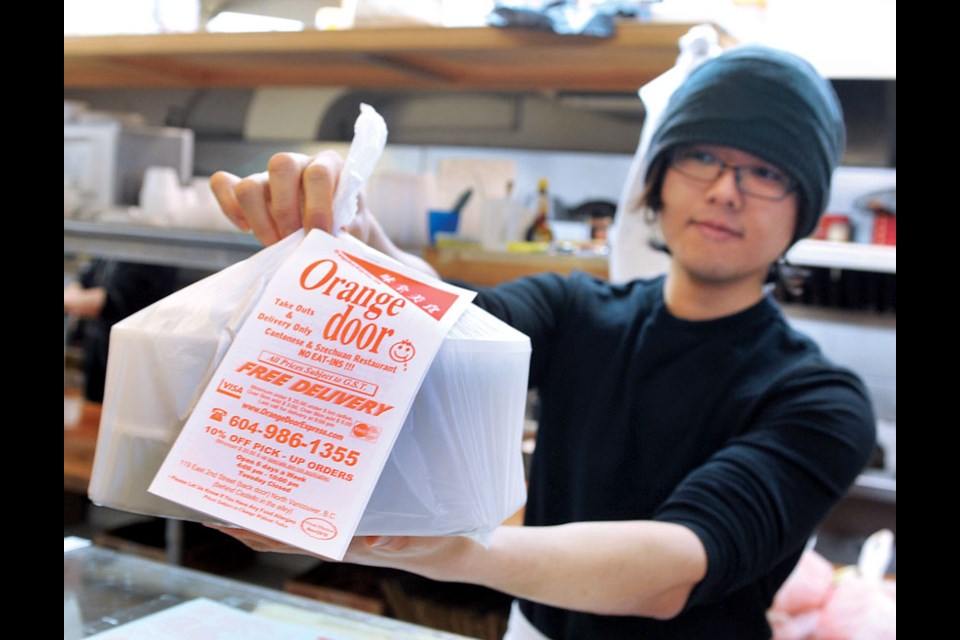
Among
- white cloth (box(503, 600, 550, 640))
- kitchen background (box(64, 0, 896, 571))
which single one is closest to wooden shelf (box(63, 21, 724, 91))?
kitchen background (box(64, 0, 896, 571))

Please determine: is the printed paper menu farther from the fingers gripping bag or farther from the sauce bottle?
the sauce bottle

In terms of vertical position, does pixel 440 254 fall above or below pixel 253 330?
below

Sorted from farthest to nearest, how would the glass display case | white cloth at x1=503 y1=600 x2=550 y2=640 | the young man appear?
white cloth at x1=503 y1=600 x2=550 y2=640
the young man
the glass display case

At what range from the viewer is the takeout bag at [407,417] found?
62 cm

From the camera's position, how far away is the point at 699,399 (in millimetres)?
1229

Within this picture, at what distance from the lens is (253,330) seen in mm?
624

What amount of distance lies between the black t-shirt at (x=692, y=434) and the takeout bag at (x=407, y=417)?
0.48m

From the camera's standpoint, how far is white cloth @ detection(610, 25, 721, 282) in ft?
4.31

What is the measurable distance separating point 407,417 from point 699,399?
706 mm

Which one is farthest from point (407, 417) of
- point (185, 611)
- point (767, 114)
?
point (767, 114)

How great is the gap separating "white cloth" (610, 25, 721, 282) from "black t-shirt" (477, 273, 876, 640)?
0.24m
